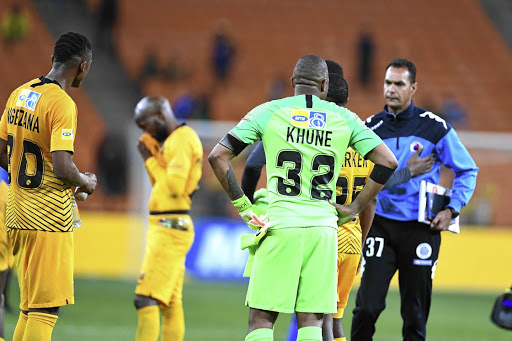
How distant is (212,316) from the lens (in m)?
12.2

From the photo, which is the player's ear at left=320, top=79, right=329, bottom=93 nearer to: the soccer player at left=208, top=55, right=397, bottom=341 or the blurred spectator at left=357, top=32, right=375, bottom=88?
the soccer player at left=208, top=55, right=397, bottom=341

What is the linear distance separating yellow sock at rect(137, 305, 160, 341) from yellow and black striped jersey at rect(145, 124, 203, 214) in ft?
3.03

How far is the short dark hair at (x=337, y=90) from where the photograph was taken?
21.9ft

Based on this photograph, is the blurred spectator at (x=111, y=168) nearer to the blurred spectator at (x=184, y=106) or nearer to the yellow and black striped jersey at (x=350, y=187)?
the blurred spectator at (x=184, y=106)

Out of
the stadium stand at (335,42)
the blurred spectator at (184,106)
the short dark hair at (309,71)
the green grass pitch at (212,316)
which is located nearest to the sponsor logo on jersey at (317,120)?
the short dark hair at (309,71)

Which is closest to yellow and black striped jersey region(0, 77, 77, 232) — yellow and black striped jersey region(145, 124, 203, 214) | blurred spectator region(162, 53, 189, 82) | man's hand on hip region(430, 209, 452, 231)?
yellow and black striped jersey region(145, 124, 203, 214)

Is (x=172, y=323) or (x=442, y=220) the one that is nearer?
(x=442, y=220)

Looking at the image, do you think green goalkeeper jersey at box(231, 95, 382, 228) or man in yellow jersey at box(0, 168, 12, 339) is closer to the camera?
green goalkeeper jersey at box(231, 95, 382, 228)

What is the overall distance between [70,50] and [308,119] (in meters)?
1.75

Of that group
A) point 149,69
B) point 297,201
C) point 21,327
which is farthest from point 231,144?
point 149,69

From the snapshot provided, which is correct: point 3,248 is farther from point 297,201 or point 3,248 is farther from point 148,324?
point 297,201

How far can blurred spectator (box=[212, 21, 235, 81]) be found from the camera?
25406 mm

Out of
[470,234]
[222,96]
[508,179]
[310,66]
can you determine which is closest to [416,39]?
[222,96]

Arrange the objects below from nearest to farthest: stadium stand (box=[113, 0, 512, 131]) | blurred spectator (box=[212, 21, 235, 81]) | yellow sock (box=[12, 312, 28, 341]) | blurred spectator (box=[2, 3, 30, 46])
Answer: yellow sock (box=[12, 312, 28, 341]) → blurred spectator (box=[2, 3, 30, 46]) → blurred spectator (box=[212, 21, 235, 81]) → stadium stand (box=[113, 0, 512, 131])
